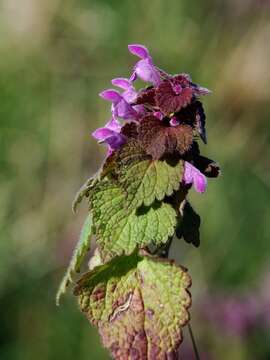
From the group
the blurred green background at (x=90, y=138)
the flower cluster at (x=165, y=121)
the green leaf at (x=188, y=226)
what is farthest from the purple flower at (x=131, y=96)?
the blurred green background at (x=90, y=138)

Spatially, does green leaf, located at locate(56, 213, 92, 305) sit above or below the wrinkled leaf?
below

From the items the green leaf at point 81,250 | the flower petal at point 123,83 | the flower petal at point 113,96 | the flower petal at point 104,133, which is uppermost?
the flower petal at point 123,83

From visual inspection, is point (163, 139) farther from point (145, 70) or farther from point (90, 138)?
point (90, 138)

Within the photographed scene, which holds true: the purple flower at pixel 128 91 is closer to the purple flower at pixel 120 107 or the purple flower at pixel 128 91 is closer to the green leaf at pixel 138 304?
the purple flower at pixel 120 107

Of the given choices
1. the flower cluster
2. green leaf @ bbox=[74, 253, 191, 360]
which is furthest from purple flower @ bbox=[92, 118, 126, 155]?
green leaf @ bbox=[74, 253, 191, 360]

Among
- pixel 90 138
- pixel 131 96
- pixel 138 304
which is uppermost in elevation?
pixel 90 138

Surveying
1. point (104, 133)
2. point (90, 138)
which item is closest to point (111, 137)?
point (104, 133)

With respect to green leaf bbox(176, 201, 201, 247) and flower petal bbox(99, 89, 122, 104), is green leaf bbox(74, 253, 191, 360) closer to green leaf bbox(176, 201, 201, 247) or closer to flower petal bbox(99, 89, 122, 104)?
green leaf bbox(176, 201, 201, 247)
